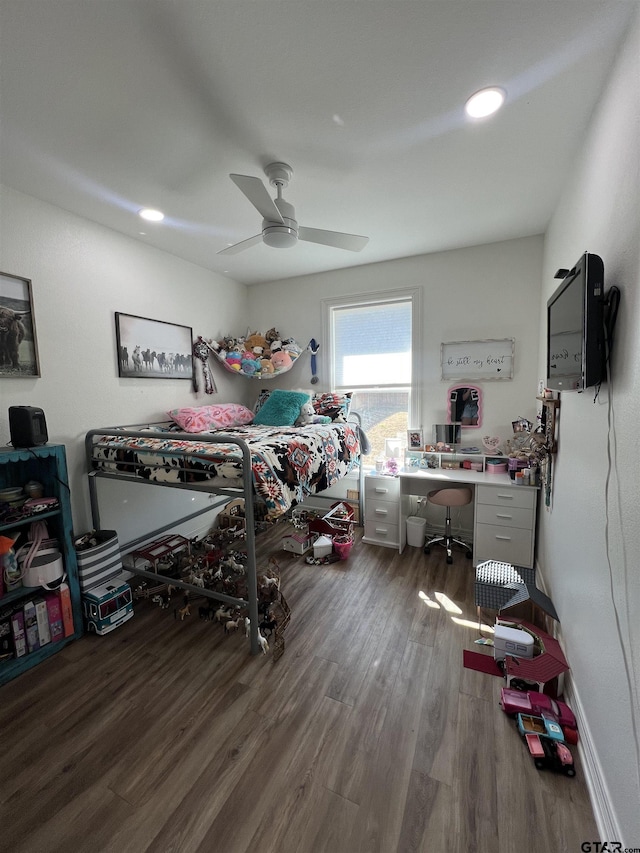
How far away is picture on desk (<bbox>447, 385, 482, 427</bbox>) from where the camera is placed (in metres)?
3.06

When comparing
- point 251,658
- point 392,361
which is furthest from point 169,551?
point 392,361

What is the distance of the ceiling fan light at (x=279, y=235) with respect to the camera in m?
1.87

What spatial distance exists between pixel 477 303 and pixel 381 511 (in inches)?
79.1

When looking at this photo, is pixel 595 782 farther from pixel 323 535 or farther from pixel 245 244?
pixel 245 244

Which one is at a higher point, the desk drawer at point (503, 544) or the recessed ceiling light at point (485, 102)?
the recessed ceiling light at point (485, 102)

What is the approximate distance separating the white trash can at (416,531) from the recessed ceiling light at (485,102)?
2.72 m

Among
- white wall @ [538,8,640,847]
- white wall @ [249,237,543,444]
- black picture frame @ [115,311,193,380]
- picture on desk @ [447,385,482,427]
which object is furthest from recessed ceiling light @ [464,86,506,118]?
black picture frame @ [115,311,193,380]

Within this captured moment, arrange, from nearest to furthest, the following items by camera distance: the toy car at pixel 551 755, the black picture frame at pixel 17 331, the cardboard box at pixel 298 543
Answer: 1. the toy car at pixel 551 755
2. the black picture frame at pixel 17 331
3. the cardboard box at pixel 298 543

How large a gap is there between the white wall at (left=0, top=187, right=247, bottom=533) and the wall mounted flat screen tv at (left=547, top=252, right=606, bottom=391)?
2.77 metres

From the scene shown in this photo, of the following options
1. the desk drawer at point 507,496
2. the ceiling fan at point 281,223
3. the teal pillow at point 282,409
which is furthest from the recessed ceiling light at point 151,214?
the desk drawer at point 507,496

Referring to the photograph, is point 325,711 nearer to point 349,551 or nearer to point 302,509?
point 349,551

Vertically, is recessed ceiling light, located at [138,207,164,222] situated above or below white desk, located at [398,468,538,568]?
above

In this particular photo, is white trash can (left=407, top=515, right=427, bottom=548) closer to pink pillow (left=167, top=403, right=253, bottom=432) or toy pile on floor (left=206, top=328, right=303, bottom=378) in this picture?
pink pillow (left=167, top=403, right=253, bottom=432)

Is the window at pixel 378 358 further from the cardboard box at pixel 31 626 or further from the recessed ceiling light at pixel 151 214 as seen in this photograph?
the cardboard box at pixel 31 626
